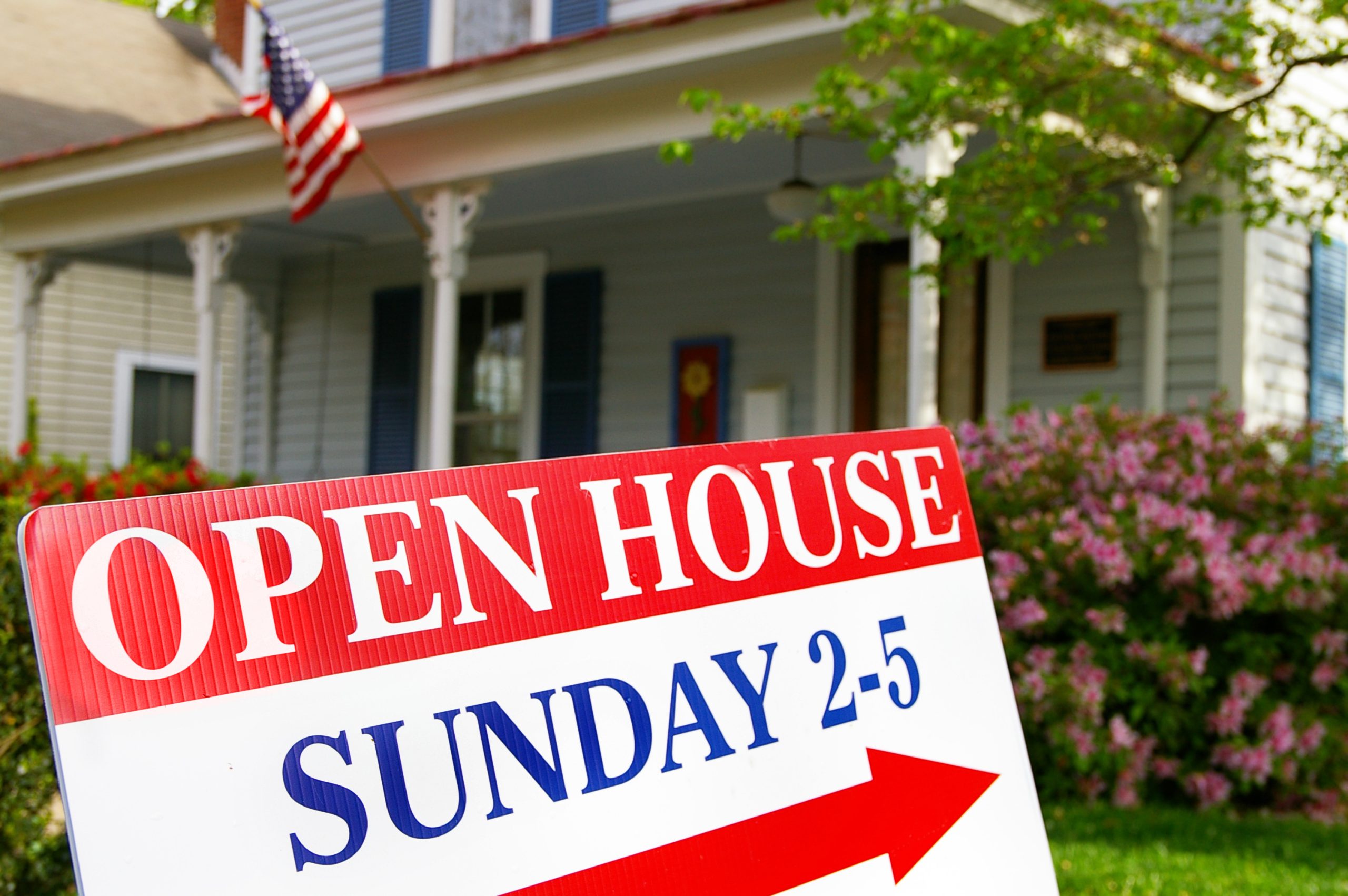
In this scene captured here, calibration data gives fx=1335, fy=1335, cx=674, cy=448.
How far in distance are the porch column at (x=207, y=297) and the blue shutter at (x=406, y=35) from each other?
2.04 m

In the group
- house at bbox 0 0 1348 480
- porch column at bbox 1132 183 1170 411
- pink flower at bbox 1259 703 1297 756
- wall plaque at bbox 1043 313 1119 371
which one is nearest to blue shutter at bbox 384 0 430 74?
house at bbox 0 0 1348 480

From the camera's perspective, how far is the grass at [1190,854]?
3781 mm

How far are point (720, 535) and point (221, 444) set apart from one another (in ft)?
56.1

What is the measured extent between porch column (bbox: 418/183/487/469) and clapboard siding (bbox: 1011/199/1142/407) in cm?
351

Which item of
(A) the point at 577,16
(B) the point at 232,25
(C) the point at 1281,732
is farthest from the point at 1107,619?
(B) the point at 232,25

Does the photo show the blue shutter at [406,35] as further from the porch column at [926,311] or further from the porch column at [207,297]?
the porch column at [926,311]

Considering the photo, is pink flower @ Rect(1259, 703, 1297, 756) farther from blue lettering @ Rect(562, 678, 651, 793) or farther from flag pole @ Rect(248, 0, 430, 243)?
flag pole @ Rect(248, 0, 430, 243)

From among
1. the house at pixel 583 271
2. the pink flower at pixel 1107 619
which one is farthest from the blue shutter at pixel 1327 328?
the pink flower at pixel 1107 619

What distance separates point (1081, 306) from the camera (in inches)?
323

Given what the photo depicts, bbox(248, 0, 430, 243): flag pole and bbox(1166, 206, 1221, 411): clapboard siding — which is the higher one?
bbox(248, 0, 430, 243): flag pole

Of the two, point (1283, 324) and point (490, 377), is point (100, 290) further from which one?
point (1283, 324)

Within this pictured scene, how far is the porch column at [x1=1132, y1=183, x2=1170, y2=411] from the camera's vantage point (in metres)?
7.70

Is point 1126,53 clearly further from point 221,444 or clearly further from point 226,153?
point 221,444

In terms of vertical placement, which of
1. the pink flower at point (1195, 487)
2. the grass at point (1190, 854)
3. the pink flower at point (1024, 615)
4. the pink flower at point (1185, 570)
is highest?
the pink flower at point (1195, 487)
